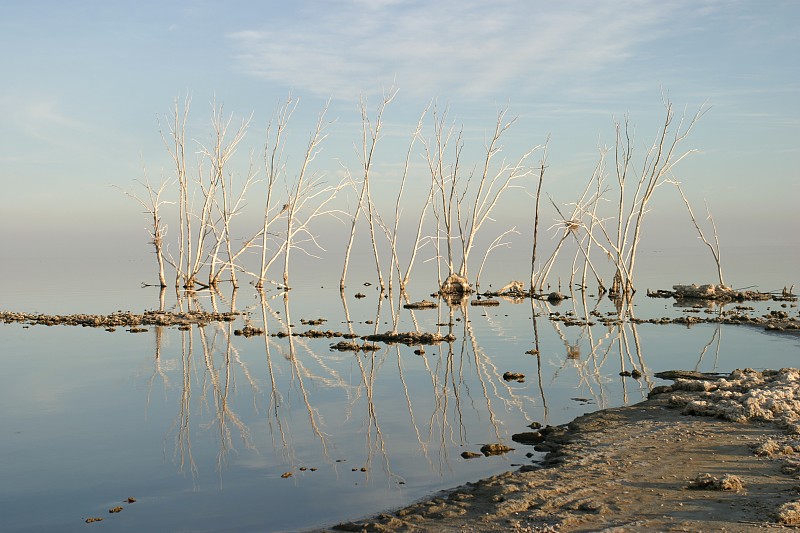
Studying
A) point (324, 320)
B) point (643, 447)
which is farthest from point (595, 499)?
point (324, 320)

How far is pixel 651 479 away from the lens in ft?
22.5

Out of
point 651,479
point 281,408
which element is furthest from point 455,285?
point 651,479

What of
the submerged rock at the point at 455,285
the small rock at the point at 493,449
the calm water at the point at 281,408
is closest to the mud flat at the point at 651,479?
the small rock at the point at 493,449

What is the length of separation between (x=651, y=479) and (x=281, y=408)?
5550 mm

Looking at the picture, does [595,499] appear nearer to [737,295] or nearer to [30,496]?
[30,496]

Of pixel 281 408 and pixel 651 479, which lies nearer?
pixel 651 479

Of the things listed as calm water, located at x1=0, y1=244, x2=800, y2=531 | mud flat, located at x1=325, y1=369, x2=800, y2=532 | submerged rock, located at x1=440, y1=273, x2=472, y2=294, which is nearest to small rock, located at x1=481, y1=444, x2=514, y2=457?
calm water, located at x1=0, y1=244, x2=800, y2=531

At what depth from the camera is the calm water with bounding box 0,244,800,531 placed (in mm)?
6953

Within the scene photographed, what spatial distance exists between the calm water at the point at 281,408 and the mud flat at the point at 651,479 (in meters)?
0.55

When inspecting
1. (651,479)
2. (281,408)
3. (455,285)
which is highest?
(455,285)

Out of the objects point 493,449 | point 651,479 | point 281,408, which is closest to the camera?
point 651,479

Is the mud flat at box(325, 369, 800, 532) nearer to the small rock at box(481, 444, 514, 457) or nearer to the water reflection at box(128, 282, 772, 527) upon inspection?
the small rock at box(481, 444, 514, 457)

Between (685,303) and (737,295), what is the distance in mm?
2624

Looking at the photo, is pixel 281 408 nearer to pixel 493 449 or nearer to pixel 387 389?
pixel 387 389
